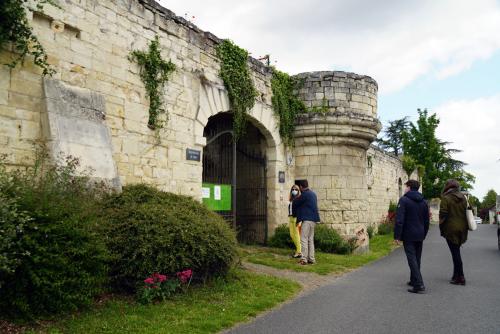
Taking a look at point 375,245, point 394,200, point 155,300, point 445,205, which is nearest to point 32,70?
point 155,300

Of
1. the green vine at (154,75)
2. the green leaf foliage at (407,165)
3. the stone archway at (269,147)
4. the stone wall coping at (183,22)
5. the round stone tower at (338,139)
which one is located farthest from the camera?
the green leaf foliage at (407,165)

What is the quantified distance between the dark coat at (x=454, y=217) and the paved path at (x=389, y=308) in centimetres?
74

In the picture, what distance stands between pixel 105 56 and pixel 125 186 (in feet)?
6.27

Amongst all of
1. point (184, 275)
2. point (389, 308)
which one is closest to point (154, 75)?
point (184, 275)

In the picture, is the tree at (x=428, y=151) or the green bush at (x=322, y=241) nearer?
the green bush at (x=322, y=241)

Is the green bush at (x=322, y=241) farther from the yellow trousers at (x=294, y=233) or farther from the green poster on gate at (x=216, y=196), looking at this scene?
the green poster on gate at (x=216, y=196)

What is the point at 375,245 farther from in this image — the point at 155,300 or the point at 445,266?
the point at 155,300

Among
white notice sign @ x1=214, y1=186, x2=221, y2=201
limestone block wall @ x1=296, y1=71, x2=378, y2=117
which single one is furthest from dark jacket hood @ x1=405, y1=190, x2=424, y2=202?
limestone block wall @ x1=296, y1=71, x2=378, y2=117

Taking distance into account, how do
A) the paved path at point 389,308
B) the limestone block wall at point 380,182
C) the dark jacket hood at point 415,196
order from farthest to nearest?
the limestone block wall at point 380,182 < the dark jacket hood at point 415,196 < the paved path at point 389,308

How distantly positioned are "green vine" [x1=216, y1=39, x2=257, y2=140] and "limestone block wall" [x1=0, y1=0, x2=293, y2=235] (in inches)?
8.2

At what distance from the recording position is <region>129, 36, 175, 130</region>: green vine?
262 inches

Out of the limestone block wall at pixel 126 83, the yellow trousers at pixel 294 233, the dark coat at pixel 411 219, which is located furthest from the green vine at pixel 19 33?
the yellow trousers at pixel 294 233

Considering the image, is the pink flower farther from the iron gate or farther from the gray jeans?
the iron gate

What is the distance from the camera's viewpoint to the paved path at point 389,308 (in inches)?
166
